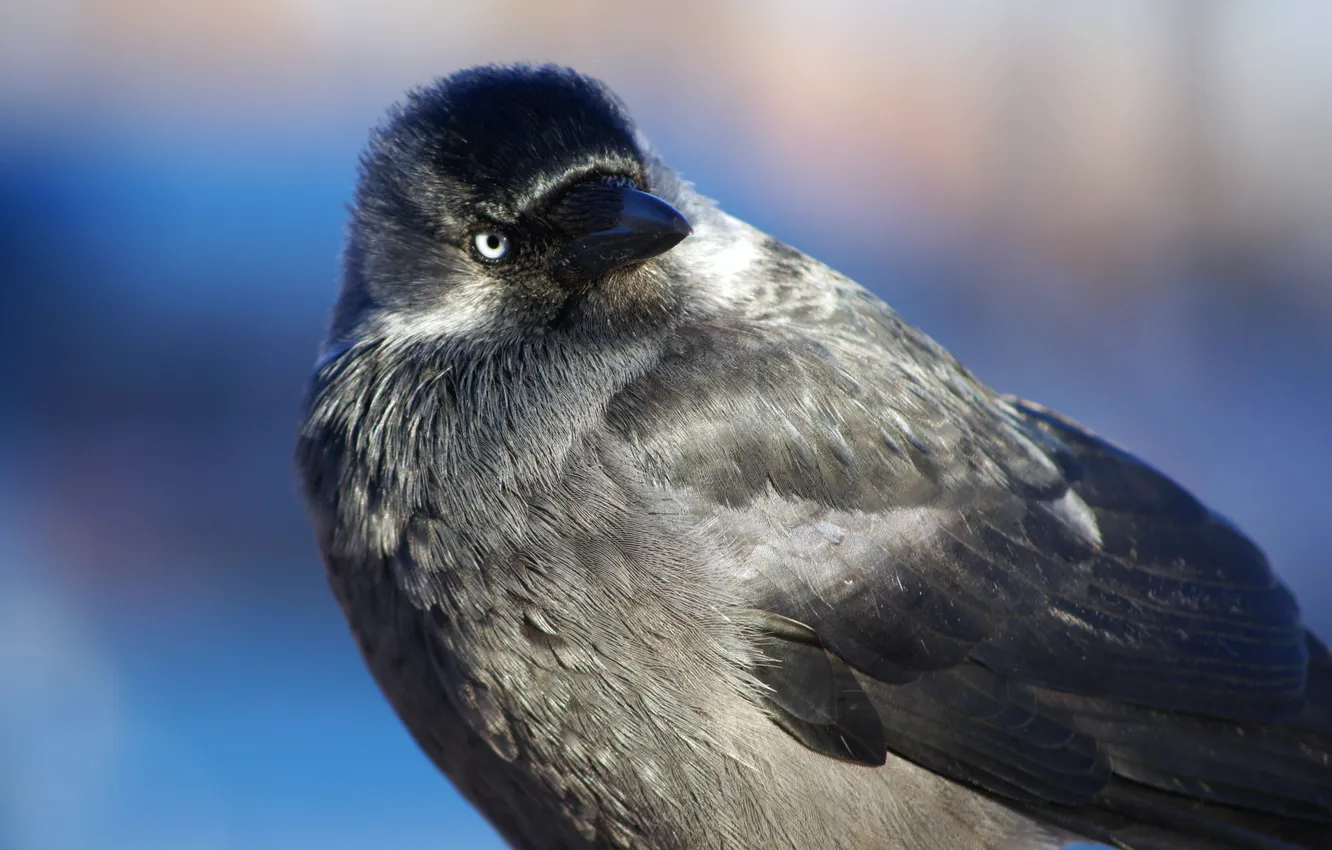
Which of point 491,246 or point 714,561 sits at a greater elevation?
point 491,246

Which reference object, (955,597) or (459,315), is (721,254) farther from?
(955,597)

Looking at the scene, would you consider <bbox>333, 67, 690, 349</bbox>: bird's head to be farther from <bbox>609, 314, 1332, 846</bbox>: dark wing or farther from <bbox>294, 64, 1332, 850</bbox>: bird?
<bbox>609, 314, 1332, 846</bbox>: dark wing

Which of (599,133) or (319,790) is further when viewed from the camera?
(319,790)

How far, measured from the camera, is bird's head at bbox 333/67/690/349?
2393mm

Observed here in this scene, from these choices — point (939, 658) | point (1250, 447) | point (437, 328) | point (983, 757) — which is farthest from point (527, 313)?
point (1250, 447)

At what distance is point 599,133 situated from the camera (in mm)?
2465

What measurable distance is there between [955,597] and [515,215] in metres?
1.17

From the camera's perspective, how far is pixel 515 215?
2430 millimetres

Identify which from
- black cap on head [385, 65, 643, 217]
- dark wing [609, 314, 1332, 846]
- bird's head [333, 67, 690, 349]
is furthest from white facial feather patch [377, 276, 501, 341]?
dark wing [609, 314, 1332, 846]

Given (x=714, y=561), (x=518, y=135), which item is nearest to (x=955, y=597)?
(x=714, y=561)

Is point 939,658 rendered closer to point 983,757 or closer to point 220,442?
point 983,757

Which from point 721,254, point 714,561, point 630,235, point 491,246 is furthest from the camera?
point 721,254

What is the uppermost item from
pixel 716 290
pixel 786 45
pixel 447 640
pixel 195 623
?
pixel 786 45

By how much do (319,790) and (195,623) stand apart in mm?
1249
